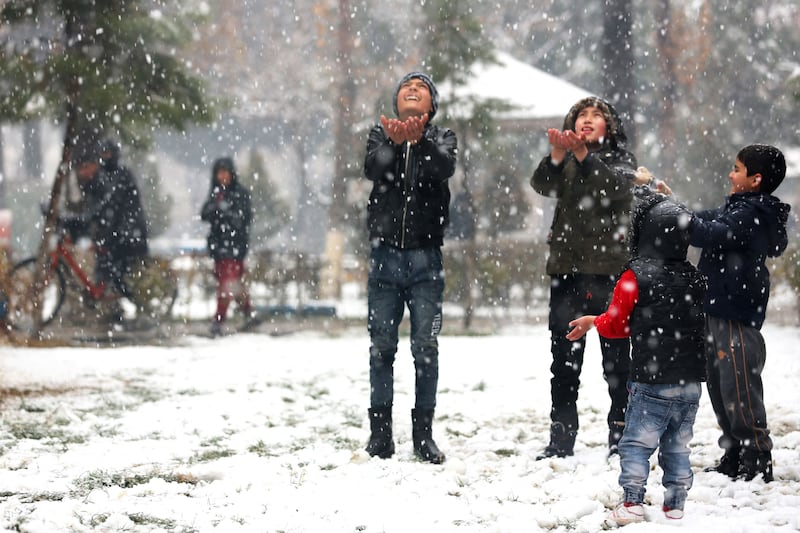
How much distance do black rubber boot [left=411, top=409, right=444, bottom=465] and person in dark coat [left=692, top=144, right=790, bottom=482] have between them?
1442 millimetres

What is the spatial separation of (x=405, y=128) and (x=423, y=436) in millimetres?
1629

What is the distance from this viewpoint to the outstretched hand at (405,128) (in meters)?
4.42

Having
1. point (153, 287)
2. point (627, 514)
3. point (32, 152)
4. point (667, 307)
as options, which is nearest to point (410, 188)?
point (667, 307)

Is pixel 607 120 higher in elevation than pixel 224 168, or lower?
lower

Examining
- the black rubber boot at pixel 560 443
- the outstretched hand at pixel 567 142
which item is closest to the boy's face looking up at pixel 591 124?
the outstretched hand at pixel 567 142

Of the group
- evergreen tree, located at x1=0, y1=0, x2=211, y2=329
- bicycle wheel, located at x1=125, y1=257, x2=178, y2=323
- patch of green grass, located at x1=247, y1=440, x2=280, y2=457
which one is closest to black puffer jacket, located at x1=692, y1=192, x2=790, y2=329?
patch of green grass, located at x1=247, y1=440, x2=280, y2=457

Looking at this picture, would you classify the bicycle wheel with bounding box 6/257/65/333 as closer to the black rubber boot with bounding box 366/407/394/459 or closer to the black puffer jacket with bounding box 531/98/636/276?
the black rubber boot with bounding box 366/407/394/459

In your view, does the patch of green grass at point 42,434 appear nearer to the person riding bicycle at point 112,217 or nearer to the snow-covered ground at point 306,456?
the snow-covered ground at point 306,456

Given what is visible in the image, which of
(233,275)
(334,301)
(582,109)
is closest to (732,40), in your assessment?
(334,301)

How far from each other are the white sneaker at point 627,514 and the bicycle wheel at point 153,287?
28.9ft

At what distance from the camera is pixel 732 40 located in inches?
1026

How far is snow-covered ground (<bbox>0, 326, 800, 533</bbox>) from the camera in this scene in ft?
12.1

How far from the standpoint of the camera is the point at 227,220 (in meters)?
10.7

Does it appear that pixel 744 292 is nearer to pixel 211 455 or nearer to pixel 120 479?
pixel 211 455
